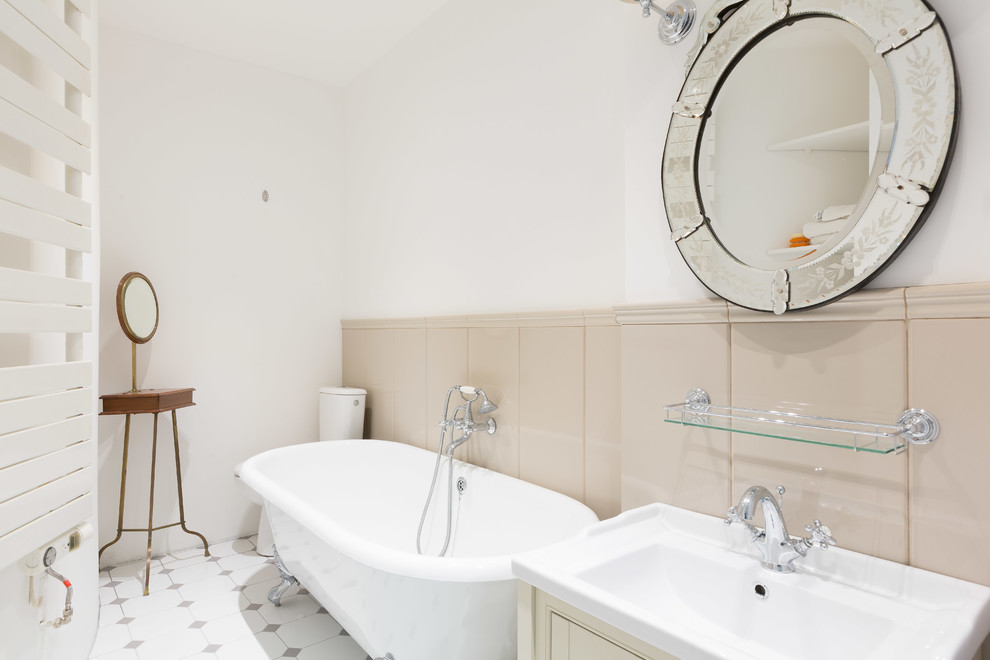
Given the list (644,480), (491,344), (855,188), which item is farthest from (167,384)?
(855,188)

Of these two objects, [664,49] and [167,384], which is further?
[167,384]

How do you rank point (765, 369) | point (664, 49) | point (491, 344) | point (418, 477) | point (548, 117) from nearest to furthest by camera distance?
point (765, 369) < point (664, 49) < point (548, 117) < point (491, 344) < point (418, 477)

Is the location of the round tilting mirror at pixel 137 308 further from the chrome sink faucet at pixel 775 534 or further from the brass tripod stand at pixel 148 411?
the chrome sink faucet at pixel 775 534

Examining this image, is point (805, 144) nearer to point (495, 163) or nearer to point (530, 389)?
point (530, 389)

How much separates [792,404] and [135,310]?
9.20ft

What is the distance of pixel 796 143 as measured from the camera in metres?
1.23

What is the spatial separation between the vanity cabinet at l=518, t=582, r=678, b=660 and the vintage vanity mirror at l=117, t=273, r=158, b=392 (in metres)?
2.37

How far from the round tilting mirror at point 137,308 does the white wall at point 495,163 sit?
111 cm

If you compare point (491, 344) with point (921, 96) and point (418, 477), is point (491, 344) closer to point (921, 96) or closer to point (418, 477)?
point (418, 477)

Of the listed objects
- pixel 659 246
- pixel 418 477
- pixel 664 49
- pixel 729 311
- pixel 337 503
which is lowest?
pixel 337 503

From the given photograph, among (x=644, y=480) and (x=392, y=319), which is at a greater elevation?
(x=392, y=319)

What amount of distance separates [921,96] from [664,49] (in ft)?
2.18

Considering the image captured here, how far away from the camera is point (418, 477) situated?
2547 millimetres

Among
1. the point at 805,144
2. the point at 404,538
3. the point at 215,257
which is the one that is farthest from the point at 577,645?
the point at 215,257
